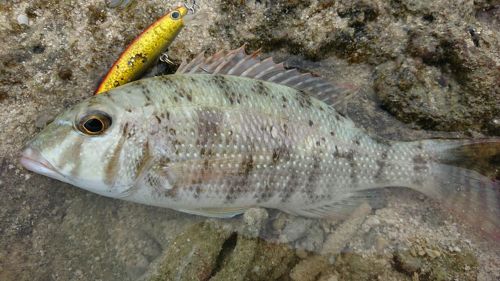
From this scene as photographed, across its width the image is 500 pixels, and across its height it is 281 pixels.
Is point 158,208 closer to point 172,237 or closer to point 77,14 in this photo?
point 172,237

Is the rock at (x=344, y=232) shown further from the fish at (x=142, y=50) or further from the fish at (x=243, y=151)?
the fish at (x=142, y=50)

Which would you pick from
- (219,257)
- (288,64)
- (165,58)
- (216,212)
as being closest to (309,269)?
(219,257)

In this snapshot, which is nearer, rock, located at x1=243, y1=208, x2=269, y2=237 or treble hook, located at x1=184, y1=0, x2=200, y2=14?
rock, located at x1=243, y1=208, x2=269, y2=237

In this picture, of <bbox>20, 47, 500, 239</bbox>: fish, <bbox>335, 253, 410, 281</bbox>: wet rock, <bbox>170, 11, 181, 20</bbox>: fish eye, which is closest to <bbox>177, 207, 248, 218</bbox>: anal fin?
<bbox>20, 47, 500, 239</bbox>: fish

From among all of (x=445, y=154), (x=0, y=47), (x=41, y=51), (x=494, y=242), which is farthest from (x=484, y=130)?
(x=0, y=47)

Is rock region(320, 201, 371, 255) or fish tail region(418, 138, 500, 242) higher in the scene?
fish tail region(418, 138, 500, 242)

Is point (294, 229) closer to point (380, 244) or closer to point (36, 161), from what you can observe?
point (380, 244)

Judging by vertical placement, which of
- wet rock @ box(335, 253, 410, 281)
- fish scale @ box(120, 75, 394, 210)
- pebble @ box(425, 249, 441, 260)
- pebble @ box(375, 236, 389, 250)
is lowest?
wet rock @ box(335, 253, 410, 281)

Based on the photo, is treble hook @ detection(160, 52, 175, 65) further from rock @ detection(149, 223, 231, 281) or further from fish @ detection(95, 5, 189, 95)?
rock @ detection(149, 223, 231, 281)
